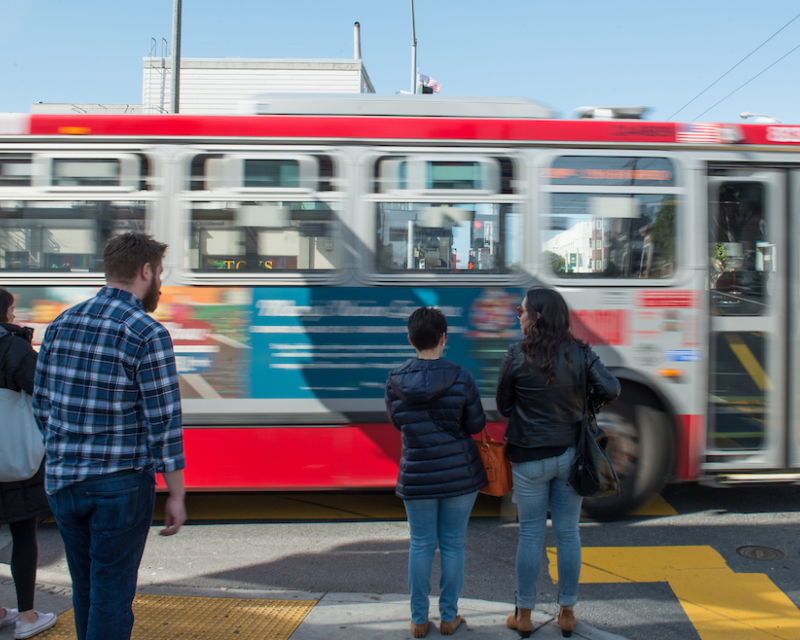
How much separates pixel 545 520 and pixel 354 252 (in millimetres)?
2506

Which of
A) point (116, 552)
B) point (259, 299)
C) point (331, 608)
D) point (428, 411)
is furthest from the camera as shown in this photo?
point (259, 299)

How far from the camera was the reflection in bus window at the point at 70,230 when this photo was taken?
486cm

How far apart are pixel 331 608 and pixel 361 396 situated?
1670mm

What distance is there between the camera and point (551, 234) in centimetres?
495

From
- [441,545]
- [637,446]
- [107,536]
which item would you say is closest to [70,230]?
[107,536]

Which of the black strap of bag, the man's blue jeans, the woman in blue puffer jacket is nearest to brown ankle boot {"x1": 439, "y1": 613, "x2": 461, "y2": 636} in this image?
the woman in blue puffer jacket

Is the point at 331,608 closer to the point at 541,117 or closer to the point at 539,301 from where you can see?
the point at 539,301

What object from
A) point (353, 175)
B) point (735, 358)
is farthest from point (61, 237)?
point (735, 358)

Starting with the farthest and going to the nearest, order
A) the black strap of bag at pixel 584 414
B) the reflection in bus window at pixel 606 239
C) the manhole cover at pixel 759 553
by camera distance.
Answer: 1. the reflection in bus window at pixel 606 239
2. the manhole cover at pixel 759 553
3. the black strap of bag at pixel 584 414

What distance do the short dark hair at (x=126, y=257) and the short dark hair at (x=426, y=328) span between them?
127 cm

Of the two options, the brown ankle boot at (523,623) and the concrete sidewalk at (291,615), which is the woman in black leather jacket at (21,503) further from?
the brown ankle boot at (523,623)

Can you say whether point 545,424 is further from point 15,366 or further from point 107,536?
point 15,366

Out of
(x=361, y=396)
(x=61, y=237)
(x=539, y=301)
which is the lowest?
→ (x=361, y=396)

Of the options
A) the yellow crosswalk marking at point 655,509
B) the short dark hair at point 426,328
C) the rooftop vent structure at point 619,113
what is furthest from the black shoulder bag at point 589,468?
the rooftop vent structure at point 619,113
